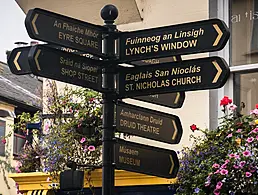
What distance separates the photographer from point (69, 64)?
5758mm

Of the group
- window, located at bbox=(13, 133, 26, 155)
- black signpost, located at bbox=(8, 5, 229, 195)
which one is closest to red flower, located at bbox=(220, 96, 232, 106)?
black signpost, located at bbox=(8, 5, 229, 195)

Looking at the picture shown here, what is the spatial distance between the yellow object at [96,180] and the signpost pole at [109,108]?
1941mm

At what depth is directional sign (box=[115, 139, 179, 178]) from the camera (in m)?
5.91

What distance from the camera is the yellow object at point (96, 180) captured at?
7992 millimetres

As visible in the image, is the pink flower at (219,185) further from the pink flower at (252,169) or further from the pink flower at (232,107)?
the pink flower at (232,107)

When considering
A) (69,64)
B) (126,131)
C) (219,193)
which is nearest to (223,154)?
(219,193)

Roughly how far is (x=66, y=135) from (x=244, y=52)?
7.04ft

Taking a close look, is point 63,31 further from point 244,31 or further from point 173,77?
point 244,31

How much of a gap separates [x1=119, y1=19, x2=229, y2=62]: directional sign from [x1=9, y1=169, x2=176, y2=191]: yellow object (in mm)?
2014

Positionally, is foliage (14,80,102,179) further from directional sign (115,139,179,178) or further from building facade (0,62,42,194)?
building facade (0,62,42,194)

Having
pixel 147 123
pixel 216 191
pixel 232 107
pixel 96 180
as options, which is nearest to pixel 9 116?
pixel 96 180

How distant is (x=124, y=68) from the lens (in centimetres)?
604

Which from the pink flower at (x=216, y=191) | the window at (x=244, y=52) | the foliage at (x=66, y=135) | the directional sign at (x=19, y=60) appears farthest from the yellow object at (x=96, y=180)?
the directional sign at (x=19, y=60)

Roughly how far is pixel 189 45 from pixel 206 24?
20 cm
